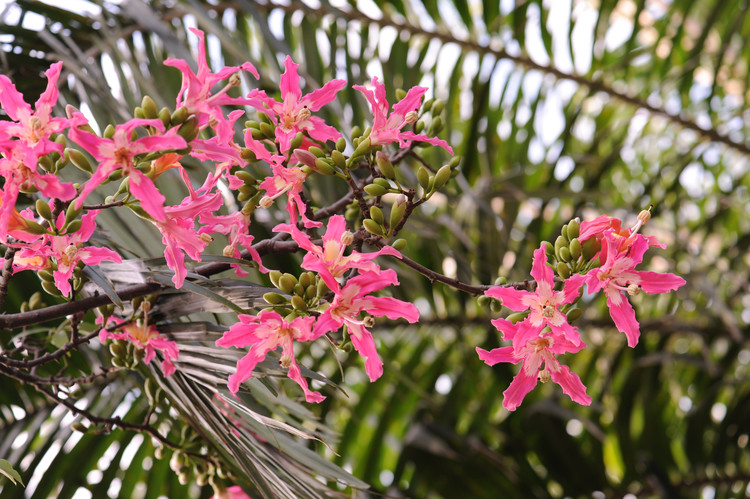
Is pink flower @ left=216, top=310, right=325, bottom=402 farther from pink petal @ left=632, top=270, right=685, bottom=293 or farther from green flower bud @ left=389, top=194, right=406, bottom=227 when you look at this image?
pink petal @ left=632, top=270, right=685, bottom=293

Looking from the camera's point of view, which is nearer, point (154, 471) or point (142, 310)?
point (142, 310)

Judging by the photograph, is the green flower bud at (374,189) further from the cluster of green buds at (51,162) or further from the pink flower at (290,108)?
the cluster of green buds at (51,162)

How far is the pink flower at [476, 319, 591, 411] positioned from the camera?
0.57 metres

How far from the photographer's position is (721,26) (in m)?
1.97

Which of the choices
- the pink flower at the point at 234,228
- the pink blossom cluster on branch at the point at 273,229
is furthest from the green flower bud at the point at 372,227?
the pink flower at the point at 234,228

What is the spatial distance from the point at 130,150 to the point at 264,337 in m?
→ 0.17

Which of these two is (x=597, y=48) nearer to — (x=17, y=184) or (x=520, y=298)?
(x=520, y=298)

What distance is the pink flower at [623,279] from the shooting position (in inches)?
21.7

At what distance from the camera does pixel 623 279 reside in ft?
1.87

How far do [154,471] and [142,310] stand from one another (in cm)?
54

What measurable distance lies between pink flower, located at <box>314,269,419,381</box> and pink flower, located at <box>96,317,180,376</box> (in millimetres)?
164

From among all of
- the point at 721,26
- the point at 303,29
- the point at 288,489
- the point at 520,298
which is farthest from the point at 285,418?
the point at 721,26

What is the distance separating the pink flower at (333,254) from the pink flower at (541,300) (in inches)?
3.8

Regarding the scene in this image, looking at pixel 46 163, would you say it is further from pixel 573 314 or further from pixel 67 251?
pixel 573 314
